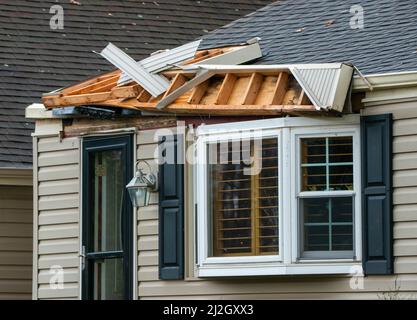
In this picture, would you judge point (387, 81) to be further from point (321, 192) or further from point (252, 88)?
point (252, 88)

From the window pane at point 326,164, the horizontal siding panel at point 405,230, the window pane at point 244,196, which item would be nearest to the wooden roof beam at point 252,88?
the window pane at point 244,196

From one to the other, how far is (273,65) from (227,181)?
4.27 ft

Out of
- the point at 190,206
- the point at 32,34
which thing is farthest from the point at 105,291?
the point at 32,34

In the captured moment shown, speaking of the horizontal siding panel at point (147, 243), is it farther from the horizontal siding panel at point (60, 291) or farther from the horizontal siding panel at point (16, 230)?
the horizontal siding panel at point (16, 230)

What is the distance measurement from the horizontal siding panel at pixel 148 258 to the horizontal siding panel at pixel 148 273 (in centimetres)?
5

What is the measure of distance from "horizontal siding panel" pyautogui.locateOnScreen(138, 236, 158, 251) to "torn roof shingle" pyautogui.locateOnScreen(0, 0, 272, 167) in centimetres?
353

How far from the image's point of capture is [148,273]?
14148mm

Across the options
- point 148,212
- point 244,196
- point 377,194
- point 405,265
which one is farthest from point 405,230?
point 148,212

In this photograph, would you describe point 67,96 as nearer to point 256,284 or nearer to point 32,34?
point 256,284

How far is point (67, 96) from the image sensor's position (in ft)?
47.8

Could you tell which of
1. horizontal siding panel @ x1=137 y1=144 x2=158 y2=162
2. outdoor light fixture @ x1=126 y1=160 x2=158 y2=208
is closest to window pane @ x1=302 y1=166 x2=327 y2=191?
outdoor light fixture @ x1=126 y1=160 x2=158 y2=208

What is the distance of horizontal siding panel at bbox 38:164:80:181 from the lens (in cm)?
1499

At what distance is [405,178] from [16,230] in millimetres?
6872
